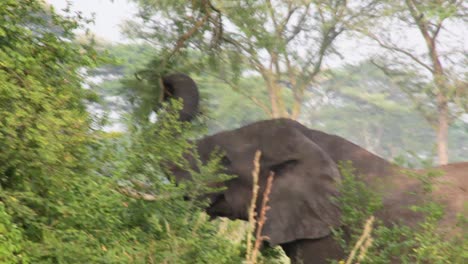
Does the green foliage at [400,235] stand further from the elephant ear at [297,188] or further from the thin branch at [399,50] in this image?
the thin branch at [399,50]

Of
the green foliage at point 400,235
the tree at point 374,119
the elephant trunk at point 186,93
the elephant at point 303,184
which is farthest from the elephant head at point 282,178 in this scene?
the tree at point 374,119

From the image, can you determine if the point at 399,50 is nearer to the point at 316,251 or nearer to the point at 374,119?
the point at 316,251

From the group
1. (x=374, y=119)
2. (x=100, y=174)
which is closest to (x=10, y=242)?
(x=100, y=174)

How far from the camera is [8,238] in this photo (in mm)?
6383

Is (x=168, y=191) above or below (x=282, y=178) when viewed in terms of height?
below

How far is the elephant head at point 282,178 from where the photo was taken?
9.04 m

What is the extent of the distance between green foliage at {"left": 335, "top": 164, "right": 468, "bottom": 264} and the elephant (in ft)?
0.67

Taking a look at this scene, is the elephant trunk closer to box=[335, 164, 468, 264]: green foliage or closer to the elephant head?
the elephant head

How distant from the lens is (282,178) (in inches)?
368

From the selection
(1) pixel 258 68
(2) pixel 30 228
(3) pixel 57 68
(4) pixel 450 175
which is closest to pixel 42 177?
(2) pixel 30 228

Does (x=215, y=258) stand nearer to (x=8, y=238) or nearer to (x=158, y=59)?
(x=8, y=238)

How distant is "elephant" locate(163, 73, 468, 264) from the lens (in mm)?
8953

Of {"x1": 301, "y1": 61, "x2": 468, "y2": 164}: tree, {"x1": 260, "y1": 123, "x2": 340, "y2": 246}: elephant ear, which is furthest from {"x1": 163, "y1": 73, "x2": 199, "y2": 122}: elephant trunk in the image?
{"x1": 301, "y1": 61, "x2": 468, "y2": 164}: tree

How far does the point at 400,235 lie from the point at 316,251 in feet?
2.65
